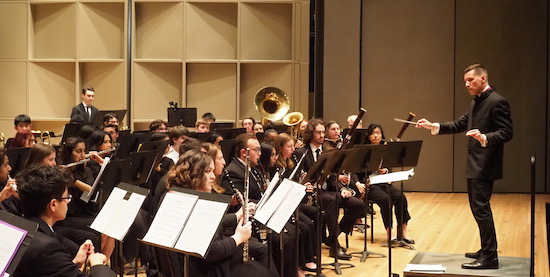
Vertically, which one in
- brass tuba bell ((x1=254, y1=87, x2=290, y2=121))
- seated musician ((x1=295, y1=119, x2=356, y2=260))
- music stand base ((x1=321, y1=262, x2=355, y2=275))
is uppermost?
brass tuba bell ((x1=254, y1=87, x2=290, y2=121))

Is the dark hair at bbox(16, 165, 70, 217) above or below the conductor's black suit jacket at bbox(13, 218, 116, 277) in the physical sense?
above

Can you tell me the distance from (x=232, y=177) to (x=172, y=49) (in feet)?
23.8

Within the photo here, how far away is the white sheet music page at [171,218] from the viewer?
3479 mm

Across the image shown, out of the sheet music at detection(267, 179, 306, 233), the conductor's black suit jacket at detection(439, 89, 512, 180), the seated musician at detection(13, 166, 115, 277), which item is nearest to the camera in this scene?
the seated musician at detection(13, 166, 115, 277)

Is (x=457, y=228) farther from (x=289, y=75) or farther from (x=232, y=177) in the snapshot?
(x=289, y=75)

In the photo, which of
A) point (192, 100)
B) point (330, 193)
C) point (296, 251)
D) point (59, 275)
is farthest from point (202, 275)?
point (192, 100)

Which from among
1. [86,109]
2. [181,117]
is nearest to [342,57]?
[181,117]

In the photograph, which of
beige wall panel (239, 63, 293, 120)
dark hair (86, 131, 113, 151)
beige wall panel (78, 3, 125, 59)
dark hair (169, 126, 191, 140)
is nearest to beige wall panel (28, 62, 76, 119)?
beige wall panel (78, 3, 125, 59)

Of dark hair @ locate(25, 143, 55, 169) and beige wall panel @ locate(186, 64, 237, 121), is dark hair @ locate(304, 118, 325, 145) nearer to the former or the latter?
dark hair @ locate(25, 143, 55, 169)

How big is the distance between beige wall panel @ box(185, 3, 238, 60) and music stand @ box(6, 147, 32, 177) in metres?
6.76

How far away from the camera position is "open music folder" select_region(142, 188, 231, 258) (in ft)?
11.2

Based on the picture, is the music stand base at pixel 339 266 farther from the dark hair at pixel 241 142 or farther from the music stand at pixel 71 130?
the music stand at pixel 71 130

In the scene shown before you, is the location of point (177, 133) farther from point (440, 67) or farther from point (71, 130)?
point (440, 67)

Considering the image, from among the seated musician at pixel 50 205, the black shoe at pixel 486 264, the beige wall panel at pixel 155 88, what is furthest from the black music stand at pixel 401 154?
the beige wall panel at pixel 155 88
